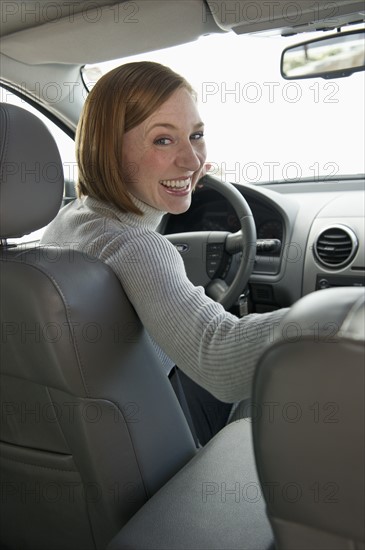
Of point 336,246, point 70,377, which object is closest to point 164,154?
point 70,377

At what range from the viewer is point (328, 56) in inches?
87.7

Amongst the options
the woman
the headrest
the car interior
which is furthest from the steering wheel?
the headrest

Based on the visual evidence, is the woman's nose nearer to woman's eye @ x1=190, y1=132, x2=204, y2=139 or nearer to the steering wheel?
woman's eye @ x1=190, y1=132, x2=204, y2=139

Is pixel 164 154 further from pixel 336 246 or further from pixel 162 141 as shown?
pixel 336 246

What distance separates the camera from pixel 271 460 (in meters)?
0.68

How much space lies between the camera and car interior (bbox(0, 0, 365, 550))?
2.16 feet

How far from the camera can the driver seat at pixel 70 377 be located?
3.76ft

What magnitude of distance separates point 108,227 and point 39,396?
0.37m

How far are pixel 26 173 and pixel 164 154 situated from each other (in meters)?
0.37

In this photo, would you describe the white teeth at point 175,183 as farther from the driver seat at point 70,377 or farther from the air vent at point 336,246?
the air vent at point 336,246

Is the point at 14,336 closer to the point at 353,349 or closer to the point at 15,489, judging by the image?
the point at 15,489

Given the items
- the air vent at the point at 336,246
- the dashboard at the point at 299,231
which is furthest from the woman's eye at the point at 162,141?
the air vent at the point at 336,246

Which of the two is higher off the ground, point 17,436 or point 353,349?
point 353,349

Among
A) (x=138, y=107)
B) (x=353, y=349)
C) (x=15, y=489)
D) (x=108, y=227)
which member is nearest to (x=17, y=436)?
(x=15, y=489)
